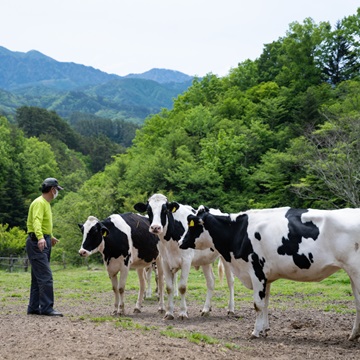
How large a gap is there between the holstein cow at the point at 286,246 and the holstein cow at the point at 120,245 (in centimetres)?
300

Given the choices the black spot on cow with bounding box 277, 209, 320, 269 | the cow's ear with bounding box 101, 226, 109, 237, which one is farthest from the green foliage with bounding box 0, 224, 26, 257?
the black spot on cow with bounding box 277, 209, 320, 269

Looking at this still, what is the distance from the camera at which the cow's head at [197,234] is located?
1137 cm

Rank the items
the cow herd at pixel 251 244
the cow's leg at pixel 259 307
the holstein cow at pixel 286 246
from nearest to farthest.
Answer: the holstein cow at pixel 286 246 → the cow herd at pixel 251 244 → the cow's leg at pixel 259 307

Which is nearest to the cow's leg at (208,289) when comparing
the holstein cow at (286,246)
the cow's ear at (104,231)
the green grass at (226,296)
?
the green grass at (226,296)

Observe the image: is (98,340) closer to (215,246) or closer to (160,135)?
(215,246)

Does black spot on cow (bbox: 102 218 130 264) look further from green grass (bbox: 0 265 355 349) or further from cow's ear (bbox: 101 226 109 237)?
green grass (bbox: 0 265 355 349)

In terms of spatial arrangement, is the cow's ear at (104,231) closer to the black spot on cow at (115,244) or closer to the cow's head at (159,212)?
the black spot on cow at (115,244)

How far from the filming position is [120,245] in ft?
43.8

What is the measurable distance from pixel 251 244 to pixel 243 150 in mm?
58714

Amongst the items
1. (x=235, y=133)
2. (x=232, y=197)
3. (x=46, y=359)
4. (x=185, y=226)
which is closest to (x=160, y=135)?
(x=235, y=133)

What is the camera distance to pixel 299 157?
163ft

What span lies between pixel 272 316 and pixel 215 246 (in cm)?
270

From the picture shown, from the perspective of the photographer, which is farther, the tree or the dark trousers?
the tree

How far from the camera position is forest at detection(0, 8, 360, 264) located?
169 feet
